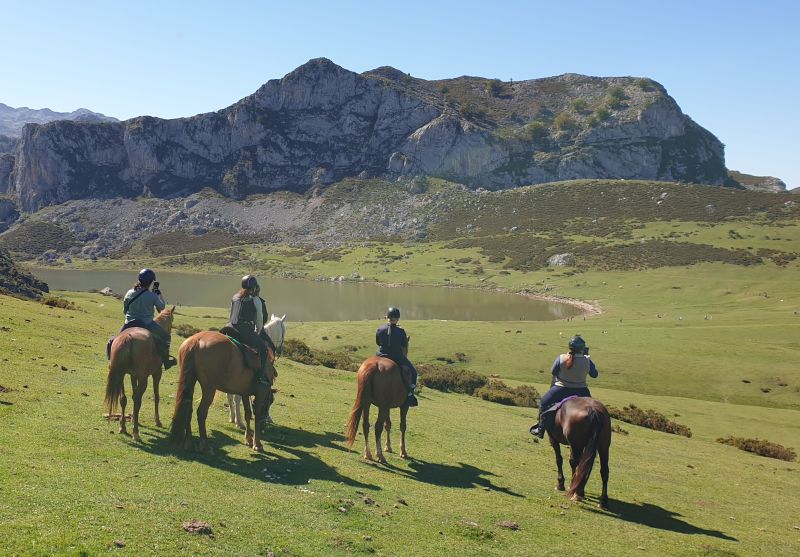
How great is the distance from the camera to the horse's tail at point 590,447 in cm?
1310

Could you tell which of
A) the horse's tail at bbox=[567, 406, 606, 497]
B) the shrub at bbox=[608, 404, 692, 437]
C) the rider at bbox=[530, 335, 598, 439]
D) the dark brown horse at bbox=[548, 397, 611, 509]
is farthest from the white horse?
the shrub at bbox=[608, 404, 692, 437]

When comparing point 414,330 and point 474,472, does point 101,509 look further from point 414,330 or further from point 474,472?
point 414,330

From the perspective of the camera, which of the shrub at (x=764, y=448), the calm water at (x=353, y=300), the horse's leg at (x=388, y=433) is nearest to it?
the horse's leg at (x=388, y=433)

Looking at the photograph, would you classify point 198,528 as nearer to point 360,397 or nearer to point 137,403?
point 137,403

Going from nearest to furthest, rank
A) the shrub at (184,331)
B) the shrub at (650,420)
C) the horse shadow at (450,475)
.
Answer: the horse shadow at (450,475) → the shrub at (650,420) → the shrub at (184,331)

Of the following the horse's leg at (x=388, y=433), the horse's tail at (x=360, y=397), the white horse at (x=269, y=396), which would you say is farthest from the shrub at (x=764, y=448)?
the white horse at (x=269, y=396)

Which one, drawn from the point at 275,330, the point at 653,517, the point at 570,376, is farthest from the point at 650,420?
the point at 275,330

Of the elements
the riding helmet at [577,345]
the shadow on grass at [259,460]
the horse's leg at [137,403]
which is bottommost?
the shadow on grass at [259,460]

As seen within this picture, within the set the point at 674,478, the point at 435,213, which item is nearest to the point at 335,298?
the point at 674,478

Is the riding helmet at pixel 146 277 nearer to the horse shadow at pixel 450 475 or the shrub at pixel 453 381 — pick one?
the horse shadow at pixel 450 475

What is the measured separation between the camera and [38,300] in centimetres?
4241

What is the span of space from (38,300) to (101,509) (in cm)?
4095

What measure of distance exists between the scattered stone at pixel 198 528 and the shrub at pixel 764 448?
2506 cm

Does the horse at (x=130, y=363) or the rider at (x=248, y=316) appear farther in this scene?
the rider at (x=248, y=316)
